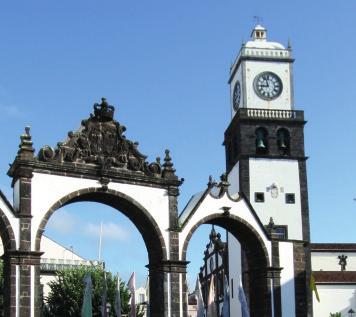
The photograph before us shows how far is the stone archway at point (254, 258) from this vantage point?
33.8 m

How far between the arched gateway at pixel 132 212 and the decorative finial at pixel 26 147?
4 cm

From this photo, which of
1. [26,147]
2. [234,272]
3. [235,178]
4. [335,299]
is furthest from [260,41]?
[26,147]

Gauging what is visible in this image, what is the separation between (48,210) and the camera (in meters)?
29.0

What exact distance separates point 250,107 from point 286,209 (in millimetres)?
7988

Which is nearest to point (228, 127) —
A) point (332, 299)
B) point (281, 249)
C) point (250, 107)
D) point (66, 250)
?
point (250, 107)

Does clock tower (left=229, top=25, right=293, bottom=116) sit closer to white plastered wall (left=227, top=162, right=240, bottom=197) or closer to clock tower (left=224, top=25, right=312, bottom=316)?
clock tower (left=224, top=25, right=312, bottom=316)

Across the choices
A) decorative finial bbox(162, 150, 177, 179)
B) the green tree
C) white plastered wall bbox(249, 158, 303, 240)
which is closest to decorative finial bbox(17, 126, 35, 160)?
decorative finial bbox(162, 150, 177, 179)

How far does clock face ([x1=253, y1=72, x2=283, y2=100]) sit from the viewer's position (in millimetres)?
55469

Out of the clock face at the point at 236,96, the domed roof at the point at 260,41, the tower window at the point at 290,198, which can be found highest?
the domed roof at the point at 260,41

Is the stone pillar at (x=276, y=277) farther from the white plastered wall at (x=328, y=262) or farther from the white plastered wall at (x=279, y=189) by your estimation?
the white plastered wall at (x=328, y=262)

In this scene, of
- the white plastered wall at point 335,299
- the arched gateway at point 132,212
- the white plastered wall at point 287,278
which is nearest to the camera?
the arched gateway at point 132,212

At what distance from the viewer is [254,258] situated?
115 feet

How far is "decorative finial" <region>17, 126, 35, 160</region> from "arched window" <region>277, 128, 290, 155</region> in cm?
2795

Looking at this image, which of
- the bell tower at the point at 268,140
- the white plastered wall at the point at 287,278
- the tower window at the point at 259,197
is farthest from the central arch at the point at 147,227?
the tower window at the point at 259,197
